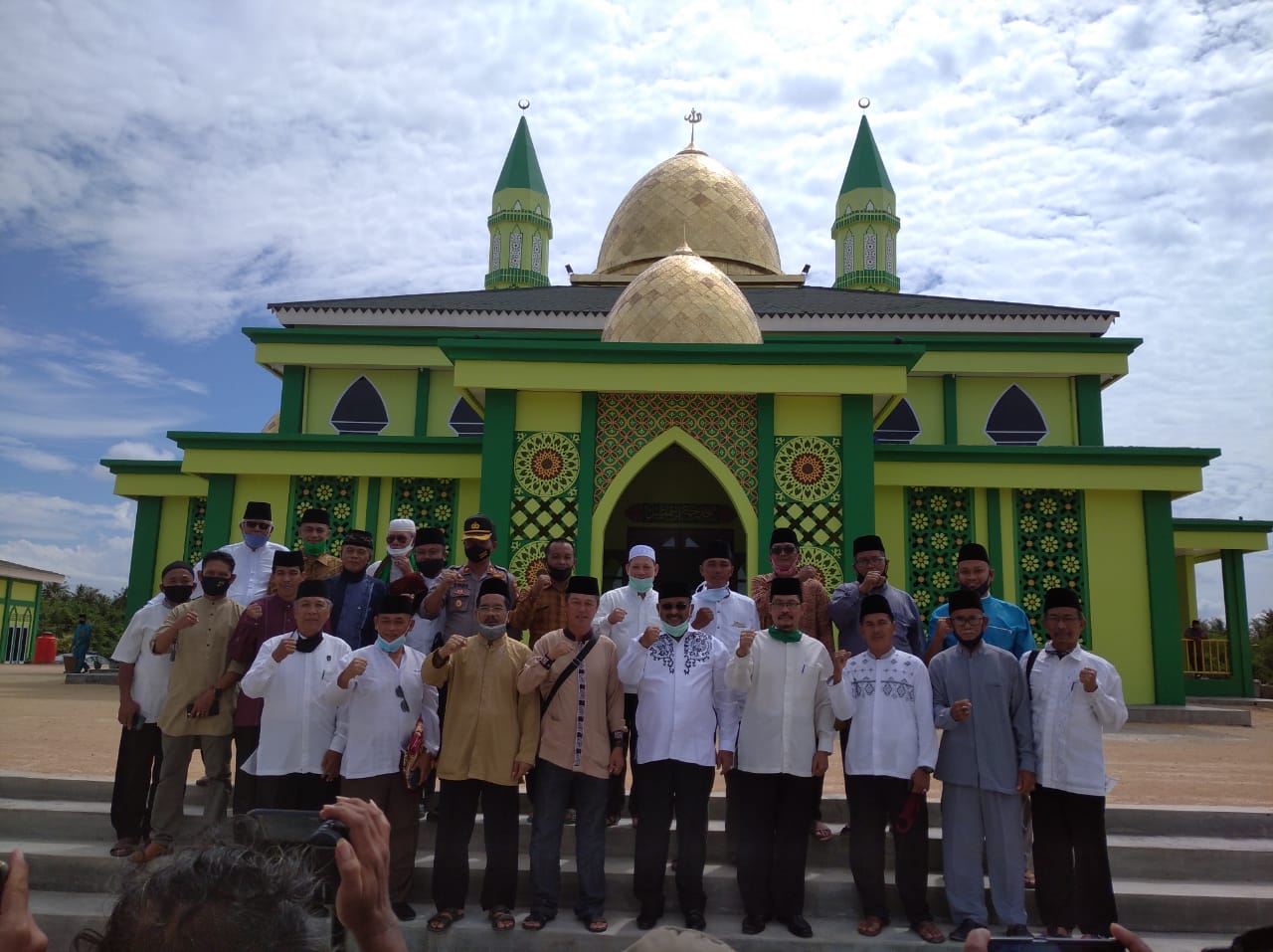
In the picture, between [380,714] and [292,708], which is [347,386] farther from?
[380,714]

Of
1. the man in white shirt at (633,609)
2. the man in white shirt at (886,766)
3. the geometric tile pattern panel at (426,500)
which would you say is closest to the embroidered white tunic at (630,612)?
the man in white shirt at (633,609)

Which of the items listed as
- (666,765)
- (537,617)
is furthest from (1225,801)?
(537,617)

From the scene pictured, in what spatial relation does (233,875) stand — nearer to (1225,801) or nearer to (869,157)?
(1225,801)

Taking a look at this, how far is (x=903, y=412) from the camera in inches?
645

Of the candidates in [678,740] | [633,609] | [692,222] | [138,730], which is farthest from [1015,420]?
[138,730]

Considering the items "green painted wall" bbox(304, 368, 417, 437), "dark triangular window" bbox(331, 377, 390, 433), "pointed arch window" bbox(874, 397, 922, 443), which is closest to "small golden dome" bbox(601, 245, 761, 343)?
"pointed arch window" bbox(874, 397, 922, 443)

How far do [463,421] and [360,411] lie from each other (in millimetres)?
1941

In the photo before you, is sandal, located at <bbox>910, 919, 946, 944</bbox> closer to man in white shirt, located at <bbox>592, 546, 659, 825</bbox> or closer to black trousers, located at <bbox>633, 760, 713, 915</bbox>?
black trousers, located at <bbox>633, 760, 713, 915</bbox>

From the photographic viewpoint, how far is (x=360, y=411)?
16.7 meters

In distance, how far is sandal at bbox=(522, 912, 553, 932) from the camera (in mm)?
4156

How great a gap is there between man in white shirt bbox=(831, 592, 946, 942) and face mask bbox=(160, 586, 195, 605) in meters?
3.69

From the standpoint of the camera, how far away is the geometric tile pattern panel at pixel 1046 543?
11.6m

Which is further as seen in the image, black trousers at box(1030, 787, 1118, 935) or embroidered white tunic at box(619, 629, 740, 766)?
embroidered white tunic at box(619, 629, 740, 766)

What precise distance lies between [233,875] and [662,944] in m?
0.60
